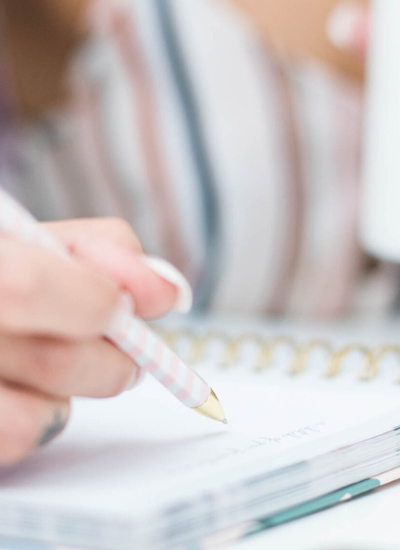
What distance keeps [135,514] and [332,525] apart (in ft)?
0.26

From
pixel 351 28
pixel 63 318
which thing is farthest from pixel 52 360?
pixel 351 28

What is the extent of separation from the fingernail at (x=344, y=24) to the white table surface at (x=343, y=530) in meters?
0.41

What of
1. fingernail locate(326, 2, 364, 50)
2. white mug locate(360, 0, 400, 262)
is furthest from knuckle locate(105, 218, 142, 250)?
fingernail locate(326, 2, 364, 50)

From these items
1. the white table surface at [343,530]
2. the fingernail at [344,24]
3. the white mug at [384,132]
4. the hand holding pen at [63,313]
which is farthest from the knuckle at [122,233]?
the fingernail at [344,24]

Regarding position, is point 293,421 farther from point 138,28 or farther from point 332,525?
point 138,28

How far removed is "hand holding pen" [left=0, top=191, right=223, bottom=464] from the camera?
0.22 metres

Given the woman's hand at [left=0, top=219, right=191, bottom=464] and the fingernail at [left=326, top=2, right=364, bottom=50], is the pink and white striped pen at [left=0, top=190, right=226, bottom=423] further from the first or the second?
the fingernail at [left=326, top=2, right=364, bottom=50]

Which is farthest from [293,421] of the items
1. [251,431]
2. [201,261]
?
[201,261]

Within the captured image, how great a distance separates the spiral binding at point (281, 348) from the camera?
0.38m

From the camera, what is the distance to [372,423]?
0.91 feet

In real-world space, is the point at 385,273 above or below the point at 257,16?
below

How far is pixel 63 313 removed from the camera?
219 millimetres

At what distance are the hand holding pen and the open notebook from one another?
0.8 inches

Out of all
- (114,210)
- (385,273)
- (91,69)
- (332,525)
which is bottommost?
(332,525)
